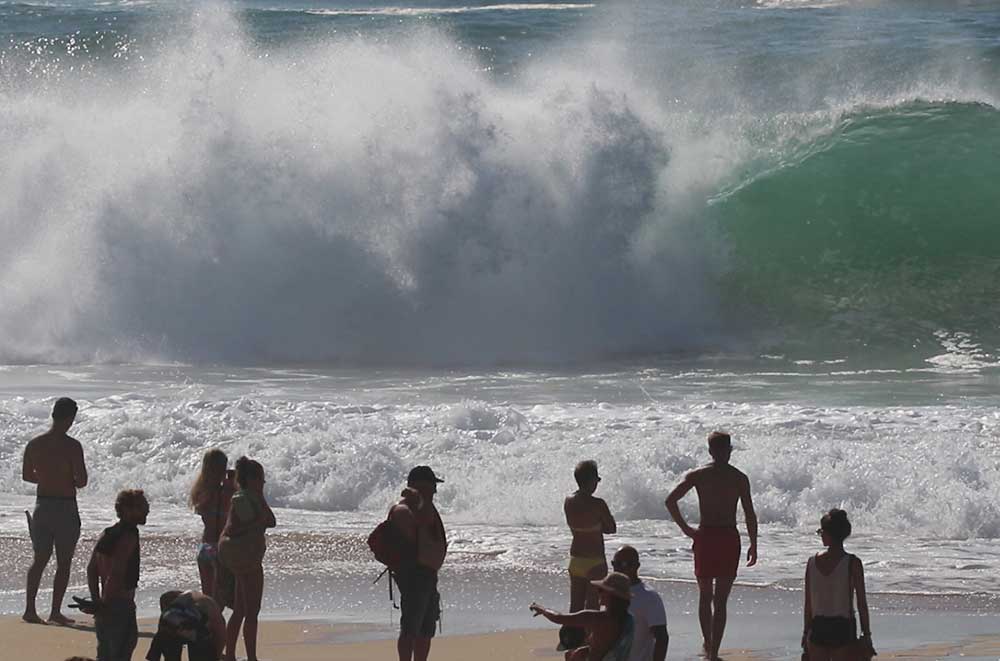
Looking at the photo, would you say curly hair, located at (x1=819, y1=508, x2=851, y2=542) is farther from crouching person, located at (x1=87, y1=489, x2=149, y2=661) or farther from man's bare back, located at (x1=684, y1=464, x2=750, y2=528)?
crouching person, located at (x1=87, y1=489, x2=149, y2=661)

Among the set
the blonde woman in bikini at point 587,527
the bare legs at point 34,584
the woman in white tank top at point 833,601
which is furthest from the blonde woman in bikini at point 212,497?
the woman in white tank top at point 833,601

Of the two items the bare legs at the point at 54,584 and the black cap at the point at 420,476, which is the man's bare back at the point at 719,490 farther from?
the bare legs at the point at 54,584

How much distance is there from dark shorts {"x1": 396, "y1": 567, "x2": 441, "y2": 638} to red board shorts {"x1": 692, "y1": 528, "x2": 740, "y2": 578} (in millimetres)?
1476

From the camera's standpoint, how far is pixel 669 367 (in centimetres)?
1803

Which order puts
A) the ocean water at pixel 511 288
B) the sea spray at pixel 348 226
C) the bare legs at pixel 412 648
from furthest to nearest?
the sea spray at pixel 348 226 → the ocean water at pixel 511 288 → the bare legs at pixel 412 648

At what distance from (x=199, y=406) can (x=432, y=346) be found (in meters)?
5.32

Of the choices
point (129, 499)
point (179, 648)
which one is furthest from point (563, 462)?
point (179, 648)

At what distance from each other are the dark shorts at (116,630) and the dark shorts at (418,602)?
1.11 metres

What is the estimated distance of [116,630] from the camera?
7.08 m

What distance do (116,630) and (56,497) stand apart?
82.1 inches

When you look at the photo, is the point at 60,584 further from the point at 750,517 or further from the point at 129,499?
the point at 750,517

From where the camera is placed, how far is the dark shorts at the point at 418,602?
289 inches

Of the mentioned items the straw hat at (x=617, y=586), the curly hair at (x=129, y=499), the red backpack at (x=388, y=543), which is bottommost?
the straw hat at (x=617, y=586)

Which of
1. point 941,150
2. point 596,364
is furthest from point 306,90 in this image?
point 941,150
